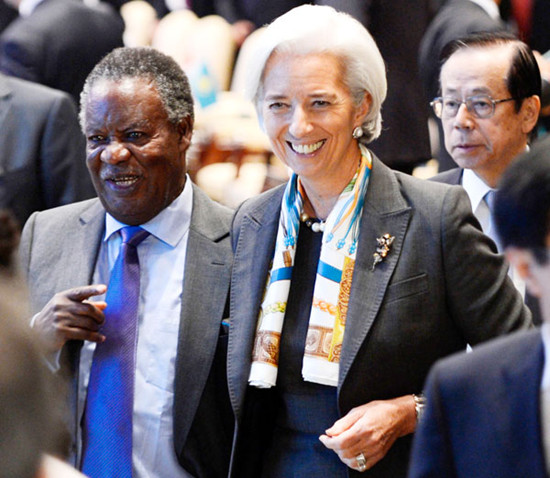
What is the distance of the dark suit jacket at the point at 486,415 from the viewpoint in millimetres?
1763

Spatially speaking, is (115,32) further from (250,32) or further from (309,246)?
(309,246)

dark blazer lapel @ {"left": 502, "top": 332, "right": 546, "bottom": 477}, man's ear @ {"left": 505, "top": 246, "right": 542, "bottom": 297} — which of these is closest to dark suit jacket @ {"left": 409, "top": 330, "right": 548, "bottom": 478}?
dark blazer lapel @ {"left": 502, "top": 332, "right": 546, "bottom": 477}

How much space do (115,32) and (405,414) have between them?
2.78 metres

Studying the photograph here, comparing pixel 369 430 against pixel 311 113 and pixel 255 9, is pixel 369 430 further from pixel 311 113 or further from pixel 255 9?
pixel 255 9

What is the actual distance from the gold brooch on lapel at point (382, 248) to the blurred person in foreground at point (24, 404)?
141cm

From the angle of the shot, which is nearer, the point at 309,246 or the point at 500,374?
the point at 500,374

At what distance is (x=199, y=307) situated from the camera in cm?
291

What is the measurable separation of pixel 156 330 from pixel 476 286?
0.87 metres

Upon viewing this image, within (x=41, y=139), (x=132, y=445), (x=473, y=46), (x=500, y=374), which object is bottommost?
(x=132, y=445)

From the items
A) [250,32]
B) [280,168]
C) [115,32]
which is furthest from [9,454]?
[250,32]

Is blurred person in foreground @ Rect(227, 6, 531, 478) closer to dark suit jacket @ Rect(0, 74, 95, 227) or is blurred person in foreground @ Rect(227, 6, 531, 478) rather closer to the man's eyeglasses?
the man's eyeglasses

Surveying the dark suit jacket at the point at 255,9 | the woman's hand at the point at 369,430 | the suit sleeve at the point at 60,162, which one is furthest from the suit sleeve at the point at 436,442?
the dark suit jacket at the point at 255,9

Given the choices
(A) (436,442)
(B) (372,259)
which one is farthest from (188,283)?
(A) (436,442)

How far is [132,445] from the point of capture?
2.86 metres
